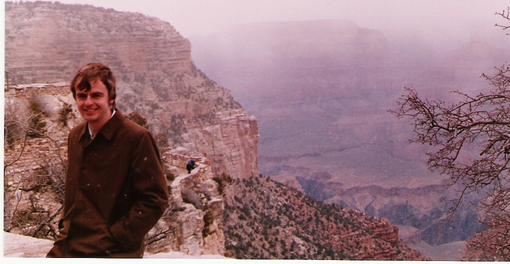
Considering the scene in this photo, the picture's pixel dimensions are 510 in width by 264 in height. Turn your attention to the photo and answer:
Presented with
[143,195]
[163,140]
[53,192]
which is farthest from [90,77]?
[163,140]

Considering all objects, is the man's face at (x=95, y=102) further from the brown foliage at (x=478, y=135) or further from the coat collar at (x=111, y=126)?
the brown foliage at (x=478, y=135)

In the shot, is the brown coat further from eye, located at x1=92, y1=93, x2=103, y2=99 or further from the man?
eye, located at x1=92, y1=93, x2=103, y2=99

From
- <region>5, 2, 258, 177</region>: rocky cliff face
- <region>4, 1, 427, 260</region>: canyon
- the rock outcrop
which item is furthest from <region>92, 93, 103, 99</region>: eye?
<region>5, 2, 258, 177</region>: rocky cliff face

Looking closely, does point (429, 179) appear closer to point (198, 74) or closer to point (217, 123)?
point (217, 123)

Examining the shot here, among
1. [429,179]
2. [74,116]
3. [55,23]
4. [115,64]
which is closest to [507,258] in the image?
[74,116]

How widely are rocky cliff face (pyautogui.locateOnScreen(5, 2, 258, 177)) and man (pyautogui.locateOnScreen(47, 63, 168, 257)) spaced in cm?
1513

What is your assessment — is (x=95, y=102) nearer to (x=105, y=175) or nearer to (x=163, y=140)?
(x=105, y=175)

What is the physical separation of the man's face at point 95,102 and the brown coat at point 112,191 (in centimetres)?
5

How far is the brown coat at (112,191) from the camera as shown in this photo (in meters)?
3.27

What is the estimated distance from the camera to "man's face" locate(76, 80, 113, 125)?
11.1 feet

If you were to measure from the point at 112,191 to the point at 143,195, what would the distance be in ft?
0.71

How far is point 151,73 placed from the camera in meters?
28.2

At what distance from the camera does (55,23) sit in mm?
21484

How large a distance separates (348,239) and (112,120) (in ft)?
32.9
